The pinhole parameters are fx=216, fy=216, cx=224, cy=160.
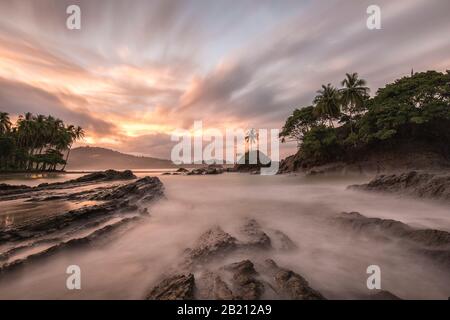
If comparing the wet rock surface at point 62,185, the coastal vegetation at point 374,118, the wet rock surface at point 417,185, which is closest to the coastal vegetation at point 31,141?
the wet rock surface at point 62,185

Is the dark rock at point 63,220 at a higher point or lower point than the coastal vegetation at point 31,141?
lower

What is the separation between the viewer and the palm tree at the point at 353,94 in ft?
117

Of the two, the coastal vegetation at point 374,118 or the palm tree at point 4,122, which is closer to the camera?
the coastal vegetation at point 374,118

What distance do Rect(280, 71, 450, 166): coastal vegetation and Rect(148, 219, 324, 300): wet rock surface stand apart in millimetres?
28967

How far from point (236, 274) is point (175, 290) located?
100cm

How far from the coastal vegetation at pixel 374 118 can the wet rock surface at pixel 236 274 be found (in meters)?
29.0

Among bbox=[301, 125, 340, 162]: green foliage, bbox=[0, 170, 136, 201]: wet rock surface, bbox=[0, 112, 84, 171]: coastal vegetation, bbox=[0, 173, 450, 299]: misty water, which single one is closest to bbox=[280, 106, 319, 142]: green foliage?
bbox=[301, 125, 340, 162]: green foliage

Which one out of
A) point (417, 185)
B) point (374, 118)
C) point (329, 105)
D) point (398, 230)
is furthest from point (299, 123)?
point (398, 230)

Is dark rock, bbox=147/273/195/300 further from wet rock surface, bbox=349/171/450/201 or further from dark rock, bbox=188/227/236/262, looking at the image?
wet rock surface, bbox=349/171/450/201

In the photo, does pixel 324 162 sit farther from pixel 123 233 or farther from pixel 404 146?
pixel 123 233

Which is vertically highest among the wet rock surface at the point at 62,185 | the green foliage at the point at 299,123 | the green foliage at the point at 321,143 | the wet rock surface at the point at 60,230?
the green foliage at the point at 299,123

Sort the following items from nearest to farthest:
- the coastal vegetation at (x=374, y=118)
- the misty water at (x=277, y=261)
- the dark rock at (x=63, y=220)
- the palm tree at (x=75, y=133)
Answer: the misty water at (x=277, y=261)
the dark rock at (x=63, y=220)
the coastal vegetation at (x=374, y=118)
the palm tree at (x=75, y=133)

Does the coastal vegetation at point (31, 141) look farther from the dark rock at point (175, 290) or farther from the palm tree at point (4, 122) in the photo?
the dark rock at point (175, 290)
